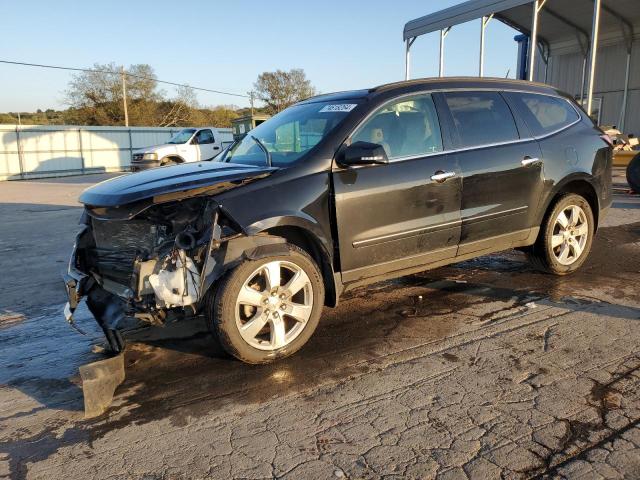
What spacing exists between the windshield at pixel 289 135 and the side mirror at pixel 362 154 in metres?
0.28

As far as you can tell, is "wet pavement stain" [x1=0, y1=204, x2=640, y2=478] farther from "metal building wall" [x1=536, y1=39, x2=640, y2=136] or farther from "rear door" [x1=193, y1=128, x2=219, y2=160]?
"metal building wall" [x1=536, y1=39, x2=640, y2=136]

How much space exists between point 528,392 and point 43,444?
2688 millimetres

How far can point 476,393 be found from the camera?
3033 mm

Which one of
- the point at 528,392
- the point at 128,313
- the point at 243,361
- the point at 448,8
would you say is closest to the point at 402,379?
the point at 528,392

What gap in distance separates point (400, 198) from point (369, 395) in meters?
1.56

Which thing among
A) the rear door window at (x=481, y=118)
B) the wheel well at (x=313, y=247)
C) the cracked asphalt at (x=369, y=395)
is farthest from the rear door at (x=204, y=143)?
the wheel well at (x=313, y=247)

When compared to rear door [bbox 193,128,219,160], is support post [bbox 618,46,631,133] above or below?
above

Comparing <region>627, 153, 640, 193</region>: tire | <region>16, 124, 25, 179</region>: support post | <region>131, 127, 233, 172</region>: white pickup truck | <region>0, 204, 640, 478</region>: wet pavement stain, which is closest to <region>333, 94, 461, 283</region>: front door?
<region>0, 204, 640, 478</region>: wet pavement stain

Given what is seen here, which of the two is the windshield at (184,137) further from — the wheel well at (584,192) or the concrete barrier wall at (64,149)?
the wheel well at (584,192)

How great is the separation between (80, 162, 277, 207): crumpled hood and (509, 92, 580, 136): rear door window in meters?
2.70

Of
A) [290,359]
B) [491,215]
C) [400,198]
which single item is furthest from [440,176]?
[290,359]

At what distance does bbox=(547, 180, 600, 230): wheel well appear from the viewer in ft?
16.7

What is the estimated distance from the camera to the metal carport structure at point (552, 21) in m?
16.6

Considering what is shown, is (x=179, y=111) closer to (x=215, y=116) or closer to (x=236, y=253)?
(x=215, y=116)
